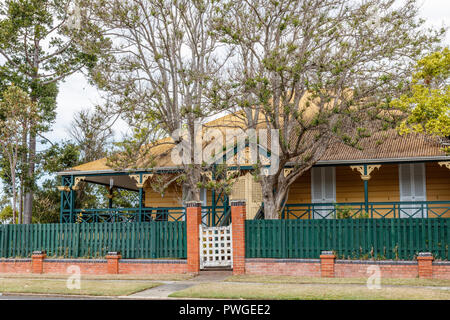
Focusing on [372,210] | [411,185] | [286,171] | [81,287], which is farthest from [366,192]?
[81,287]

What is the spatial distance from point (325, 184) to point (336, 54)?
7161mm

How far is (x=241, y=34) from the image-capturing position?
18.1 m

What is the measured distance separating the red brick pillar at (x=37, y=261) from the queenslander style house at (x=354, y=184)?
16.3ft

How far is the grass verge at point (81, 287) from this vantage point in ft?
43.0

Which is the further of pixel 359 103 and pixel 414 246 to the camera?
pixel 359 103

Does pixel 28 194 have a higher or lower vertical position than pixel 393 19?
lower

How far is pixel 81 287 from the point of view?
1405 centimetres

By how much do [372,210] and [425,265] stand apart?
20.4ft

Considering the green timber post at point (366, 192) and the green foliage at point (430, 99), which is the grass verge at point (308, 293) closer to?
the green foliage at point (430, 99)

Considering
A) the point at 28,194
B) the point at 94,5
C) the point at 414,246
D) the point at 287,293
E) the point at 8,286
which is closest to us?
the point at 287,293

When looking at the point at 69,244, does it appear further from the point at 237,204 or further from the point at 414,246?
the point at 414,246

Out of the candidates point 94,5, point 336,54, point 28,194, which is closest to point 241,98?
point 336,54

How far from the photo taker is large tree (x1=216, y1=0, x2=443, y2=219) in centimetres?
1758

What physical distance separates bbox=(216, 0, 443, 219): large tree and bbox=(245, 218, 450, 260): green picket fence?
8.46 feet
